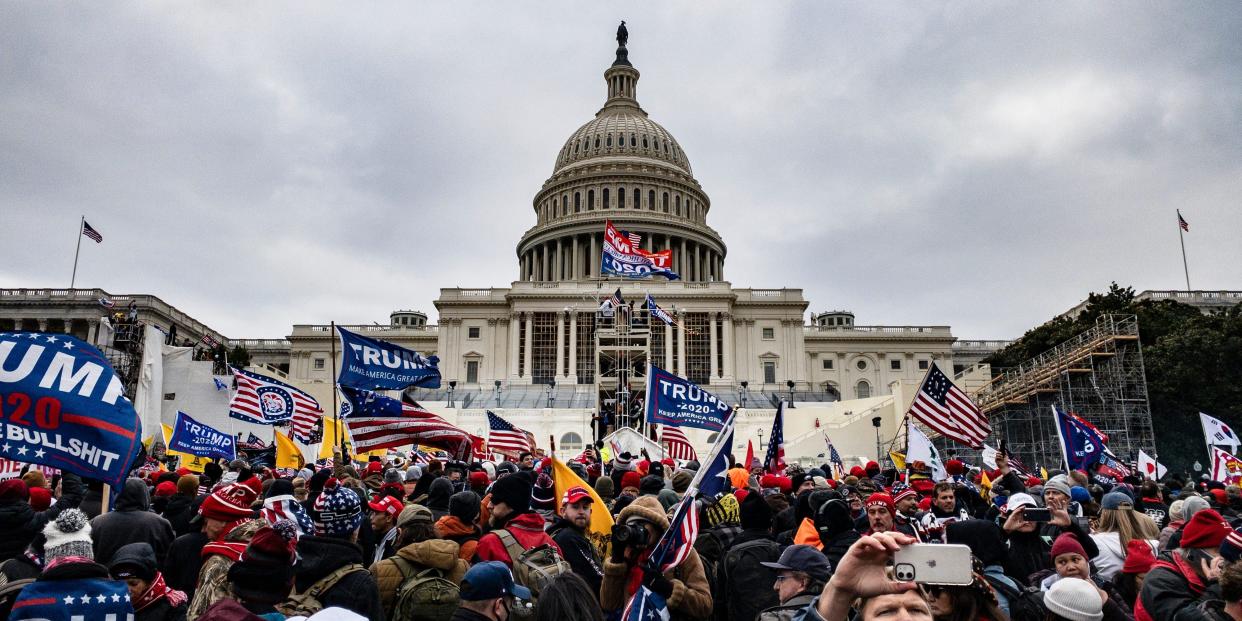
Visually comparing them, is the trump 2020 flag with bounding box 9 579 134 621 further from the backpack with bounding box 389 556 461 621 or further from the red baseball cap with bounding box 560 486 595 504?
the red baseball cap with bounding box 560 486 595 504

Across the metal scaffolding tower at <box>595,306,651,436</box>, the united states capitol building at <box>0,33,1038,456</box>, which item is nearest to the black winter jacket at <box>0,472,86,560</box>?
the united states capitol building at <box>0,33,1038,456</box>

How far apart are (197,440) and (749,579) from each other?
12382mm

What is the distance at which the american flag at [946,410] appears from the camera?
1449cm

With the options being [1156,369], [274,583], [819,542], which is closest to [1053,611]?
[819,542]

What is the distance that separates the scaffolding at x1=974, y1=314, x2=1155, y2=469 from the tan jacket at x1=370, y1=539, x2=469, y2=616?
115ft

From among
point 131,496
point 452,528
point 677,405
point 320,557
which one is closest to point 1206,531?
point 452,528

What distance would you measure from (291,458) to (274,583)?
37.2 feet

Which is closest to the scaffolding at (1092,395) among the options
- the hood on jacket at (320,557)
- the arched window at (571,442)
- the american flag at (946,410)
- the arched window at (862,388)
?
the arched window at (571,442)

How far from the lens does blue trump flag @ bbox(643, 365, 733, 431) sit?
53.2 ft

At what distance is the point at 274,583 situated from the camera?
377 cm

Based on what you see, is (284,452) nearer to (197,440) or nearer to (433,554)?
(197,440)

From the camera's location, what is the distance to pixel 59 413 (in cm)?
625

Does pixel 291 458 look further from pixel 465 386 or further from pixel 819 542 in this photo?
pixel 465 386

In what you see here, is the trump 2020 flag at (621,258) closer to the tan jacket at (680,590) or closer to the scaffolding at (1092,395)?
the scaffolding at (1092,395)
